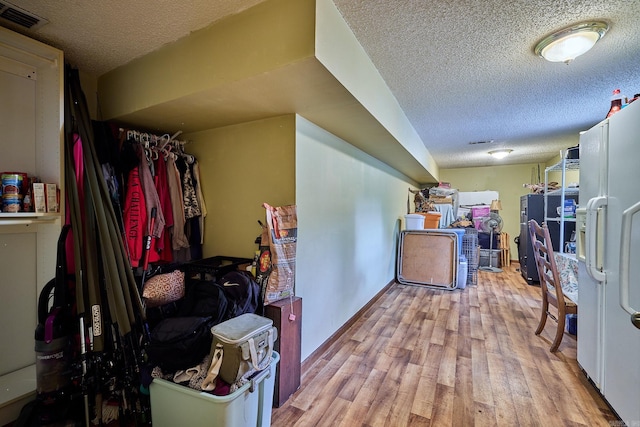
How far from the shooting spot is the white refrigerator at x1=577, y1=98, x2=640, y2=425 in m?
1.40

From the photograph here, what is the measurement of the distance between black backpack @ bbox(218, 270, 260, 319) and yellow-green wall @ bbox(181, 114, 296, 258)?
0.46m

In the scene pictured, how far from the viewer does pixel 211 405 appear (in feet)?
4.14

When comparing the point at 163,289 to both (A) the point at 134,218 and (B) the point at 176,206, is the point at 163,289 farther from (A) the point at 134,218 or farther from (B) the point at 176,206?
(B) the point at 176,206

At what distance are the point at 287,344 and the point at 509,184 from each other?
7121 millimetres

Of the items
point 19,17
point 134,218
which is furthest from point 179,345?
point 19,17

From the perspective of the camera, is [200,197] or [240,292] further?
[200,197]

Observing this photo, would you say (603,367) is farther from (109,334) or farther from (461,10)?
(109,334)

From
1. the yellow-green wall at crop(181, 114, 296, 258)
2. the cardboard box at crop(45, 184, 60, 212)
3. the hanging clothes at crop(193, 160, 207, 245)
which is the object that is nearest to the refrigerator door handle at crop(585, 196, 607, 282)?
the yellow-green wall at crop(181, 114, 296, 258)

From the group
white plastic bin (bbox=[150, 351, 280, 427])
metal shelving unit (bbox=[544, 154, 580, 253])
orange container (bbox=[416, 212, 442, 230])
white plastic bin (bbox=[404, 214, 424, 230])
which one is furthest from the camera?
orange container (bbox=[416, 212, 442, 230])

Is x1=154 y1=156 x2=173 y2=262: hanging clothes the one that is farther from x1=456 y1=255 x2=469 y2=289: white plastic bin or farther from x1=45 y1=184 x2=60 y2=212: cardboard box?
x1=456 y1=255 x2=469 y2=289: white plastic bin

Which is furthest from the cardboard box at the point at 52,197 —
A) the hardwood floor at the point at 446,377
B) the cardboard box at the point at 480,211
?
the cardboard box at the point at 480,211

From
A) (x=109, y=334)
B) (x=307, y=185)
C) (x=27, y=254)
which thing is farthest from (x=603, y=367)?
(x=27, y=254)

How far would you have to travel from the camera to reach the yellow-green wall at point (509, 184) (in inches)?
259

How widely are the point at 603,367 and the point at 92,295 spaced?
124 inches
